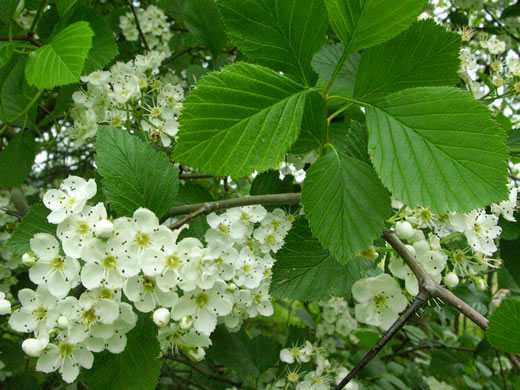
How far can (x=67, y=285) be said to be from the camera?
1.04 meters

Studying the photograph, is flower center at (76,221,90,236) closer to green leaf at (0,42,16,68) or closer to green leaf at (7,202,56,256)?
green leaf at (7,202,56,256)

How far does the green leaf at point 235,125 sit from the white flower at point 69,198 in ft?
1.14

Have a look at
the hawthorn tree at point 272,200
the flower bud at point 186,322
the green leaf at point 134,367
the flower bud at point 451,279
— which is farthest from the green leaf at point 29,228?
the flower bud at point 451,279

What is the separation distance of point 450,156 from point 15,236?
1.15 m

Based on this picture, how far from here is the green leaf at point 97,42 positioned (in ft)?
5.62

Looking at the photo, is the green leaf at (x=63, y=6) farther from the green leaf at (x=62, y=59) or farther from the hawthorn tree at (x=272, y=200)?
the green leaf at (x=62, y=59)

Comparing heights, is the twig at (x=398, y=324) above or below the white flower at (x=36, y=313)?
above

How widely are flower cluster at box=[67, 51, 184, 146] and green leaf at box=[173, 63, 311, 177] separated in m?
0.74

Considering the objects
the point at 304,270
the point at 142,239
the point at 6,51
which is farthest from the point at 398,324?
the point at 6,51

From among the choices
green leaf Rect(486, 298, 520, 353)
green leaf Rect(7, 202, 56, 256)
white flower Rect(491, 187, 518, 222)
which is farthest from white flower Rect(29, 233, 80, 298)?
white flower Rect(491, 187, 518, 222)

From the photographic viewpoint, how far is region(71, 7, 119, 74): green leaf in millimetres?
1714

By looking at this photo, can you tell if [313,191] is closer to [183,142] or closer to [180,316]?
[183,142]

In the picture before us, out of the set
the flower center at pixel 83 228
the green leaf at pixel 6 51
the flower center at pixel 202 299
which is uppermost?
the green leaf at pixel 6 51

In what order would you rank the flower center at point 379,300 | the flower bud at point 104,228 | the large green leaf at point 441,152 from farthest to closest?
the flower center at point 379,300 < the flower bud at point 104,228 < the large green leaf at point 441,152
